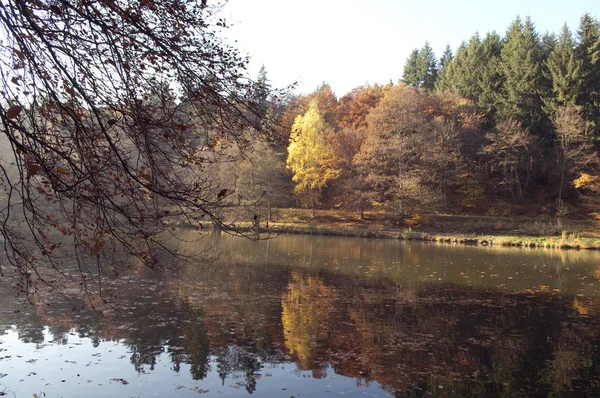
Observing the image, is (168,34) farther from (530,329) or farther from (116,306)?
(530,329)

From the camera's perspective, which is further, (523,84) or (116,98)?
(523,84)

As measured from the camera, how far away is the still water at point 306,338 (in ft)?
22.9

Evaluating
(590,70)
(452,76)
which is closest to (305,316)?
(590,70)

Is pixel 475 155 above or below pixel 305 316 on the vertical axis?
above

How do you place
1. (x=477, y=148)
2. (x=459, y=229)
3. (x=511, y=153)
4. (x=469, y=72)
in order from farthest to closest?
(x=469, y=72)
(x=477, y=148)
(x=511, y=153)
(x=459, y=229)

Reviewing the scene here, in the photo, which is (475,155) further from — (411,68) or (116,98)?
(116,98)

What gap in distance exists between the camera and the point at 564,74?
43406 mm

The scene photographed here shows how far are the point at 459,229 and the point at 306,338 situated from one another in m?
28.1

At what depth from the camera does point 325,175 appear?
4019 centimetres

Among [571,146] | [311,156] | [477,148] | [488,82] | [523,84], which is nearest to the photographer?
[571,146]

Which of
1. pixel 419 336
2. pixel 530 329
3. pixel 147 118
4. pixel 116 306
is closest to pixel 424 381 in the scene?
pixel 419 336

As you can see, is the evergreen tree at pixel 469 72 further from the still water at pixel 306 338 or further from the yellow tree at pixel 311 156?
the still water at pixel 306 338

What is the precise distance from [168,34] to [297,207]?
1539 inches

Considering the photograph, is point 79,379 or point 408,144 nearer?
point 79,379
